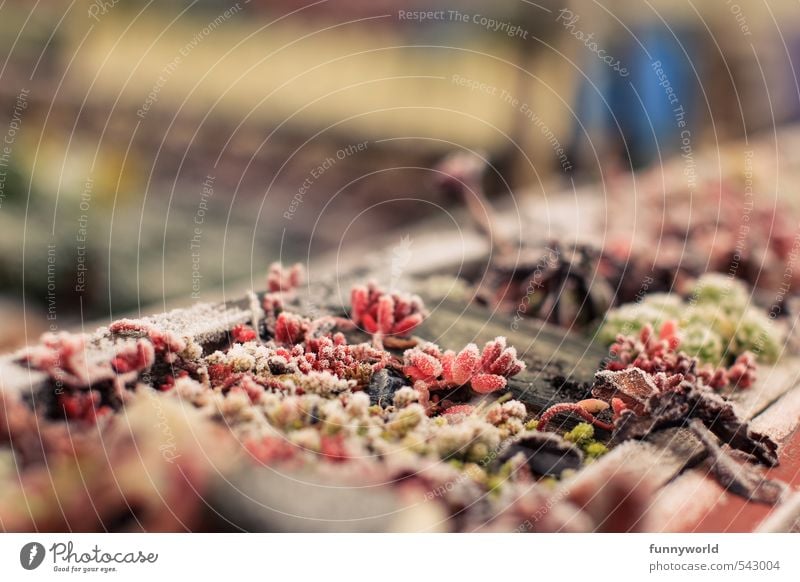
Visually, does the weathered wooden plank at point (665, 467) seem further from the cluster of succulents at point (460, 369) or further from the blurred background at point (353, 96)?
the blurred background at point (353, 96)

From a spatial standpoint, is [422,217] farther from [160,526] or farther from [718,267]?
[160,526]

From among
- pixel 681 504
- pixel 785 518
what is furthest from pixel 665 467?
pixel 785 518

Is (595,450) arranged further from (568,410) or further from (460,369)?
(460,369)

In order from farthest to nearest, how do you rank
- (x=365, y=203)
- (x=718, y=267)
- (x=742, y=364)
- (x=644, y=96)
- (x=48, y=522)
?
(x=365, y=203) < (x=644, y=96) < (x=718, y=267) < (x=742, y=364) < (x=48, y=522)

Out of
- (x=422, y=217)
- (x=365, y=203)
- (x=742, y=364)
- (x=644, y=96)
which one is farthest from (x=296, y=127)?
(x=742, y=364)
